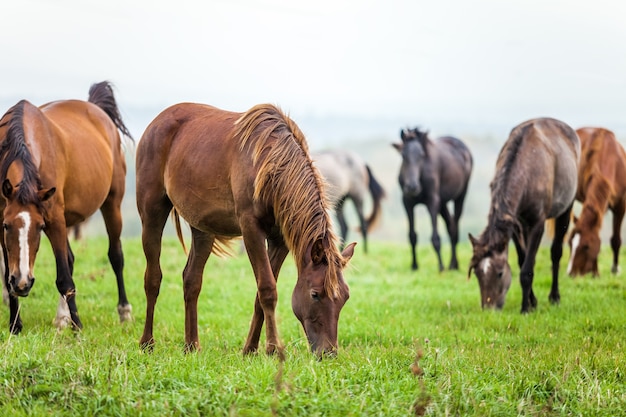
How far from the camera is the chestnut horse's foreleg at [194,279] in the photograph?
670 cm

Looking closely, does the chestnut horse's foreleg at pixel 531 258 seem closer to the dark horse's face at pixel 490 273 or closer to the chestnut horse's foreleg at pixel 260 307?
the dark horse's face at pixel 490 273

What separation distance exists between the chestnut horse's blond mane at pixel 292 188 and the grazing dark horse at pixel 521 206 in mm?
4247

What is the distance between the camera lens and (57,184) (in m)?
7.57

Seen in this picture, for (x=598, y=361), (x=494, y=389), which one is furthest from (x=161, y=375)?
(x=598, y=361)

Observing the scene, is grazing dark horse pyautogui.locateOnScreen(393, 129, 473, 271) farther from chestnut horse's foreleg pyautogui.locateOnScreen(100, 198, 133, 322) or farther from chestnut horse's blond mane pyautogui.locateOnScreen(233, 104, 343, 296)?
chestnut horse's blond mane pyautogui.locateOnScreen(233, 104, 343, 296)

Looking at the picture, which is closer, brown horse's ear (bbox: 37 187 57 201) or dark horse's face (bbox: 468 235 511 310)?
brown horse's ear (bbox: 37 187 57 201)

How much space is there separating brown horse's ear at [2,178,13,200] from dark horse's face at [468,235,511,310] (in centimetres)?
554

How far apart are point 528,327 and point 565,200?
2729mm

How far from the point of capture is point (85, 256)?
12977mm

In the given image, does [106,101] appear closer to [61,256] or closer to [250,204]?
[61,256]

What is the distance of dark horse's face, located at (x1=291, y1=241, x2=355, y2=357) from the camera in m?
5.39

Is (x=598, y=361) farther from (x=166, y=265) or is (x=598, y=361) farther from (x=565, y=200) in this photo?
(x=166, y=265)

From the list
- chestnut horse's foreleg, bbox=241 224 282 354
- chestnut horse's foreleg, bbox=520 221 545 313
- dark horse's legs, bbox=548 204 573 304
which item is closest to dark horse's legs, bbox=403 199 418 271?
dark horse's legs, bbox=548 204 573 304

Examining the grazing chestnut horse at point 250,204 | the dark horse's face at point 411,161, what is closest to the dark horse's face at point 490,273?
the grazing chestnut horse at point 250,204
